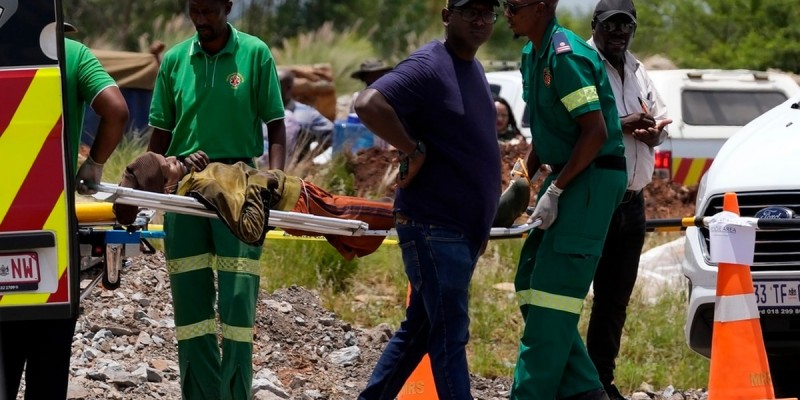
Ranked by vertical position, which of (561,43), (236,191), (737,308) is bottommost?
(737,308)

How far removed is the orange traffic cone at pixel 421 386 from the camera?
684 cm

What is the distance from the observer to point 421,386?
6.86 m

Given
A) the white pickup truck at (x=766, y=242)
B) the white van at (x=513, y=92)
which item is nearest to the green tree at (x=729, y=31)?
the white van at (x=513, y=92)

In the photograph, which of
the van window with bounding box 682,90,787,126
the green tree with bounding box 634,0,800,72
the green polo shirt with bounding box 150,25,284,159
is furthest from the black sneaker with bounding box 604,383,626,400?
the green tree with bounding box 634,0,800,72

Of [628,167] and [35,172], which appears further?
[628,167]

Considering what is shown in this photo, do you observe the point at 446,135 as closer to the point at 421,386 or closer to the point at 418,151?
the point at 418,151

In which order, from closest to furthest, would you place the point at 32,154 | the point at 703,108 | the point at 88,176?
the point at 32,154, the point at 88,176, the point at 703,108

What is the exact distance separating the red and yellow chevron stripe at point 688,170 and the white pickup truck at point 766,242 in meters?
5.85

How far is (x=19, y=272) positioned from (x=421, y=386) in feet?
8.79

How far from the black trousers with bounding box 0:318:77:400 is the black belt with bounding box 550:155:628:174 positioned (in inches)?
85.1

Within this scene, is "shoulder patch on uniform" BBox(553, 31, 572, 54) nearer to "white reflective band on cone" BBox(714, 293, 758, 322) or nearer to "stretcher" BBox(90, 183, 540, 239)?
"stretcher" BBox(90, 183, 540, 239)

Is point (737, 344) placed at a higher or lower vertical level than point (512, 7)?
lower

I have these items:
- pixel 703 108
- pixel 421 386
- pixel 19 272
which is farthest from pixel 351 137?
pixel 19 272

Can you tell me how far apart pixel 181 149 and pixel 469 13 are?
1492mm
